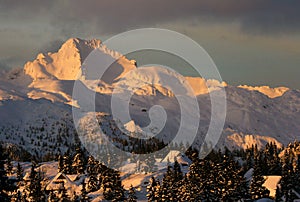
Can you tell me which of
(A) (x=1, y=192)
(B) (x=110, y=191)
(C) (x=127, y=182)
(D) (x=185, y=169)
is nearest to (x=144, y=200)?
(B) (x=110, y=191)

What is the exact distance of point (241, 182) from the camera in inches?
4405

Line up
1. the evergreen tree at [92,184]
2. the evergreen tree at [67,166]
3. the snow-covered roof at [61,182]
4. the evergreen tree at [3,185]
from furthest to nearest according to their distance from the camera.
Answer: the evergreen tree at [67,166]
the snow-covered roof at [61,182]
the evergreen tree at [92,184]
the evergreen tree at [3,185]

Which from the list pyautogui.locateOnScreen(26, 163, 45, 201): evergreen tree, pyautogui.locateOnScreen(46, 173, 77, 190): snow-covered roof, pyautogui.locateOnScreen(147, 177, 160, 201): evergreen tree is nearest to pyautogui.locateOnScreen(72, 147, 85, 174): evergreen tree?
pyautogui.locateOnScreen(46, 173, 77, 190): snow-covered roof

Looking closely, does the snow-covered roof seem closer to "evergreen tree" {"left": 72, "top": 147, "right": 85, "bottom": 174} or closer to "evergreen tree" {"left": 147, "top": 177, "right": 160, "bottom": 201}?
"evergreen tree" {"left": 72, "top": 147, "right": 85, "bottom": 174}

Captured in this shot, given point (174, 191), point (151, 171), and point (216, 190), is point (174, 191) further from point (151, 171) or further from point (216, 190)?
point (151, 171)

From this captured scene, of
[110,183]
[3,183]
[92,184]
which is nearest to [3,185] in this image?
[3,183]

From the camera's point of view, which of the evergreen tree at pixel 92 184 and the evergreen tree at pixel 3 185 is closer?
the evergreen tree at pixel 3 185

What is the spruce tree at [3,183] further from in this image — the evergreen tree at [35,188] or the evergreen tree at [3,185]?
the evergreen tree at [35,188]

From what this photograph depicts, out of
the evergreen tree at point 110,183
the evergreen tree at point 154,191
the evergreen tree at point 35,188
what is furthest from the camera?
the evergreen tree at point 110,183

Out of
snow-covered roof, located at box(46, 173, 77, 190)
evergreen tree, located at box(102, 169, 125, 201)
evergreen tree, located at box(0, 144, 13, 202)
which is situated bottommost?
evergreen tree, located at box(0, 144, 13, 202)

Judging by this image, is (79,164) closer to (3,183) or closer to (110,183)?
(110,183)

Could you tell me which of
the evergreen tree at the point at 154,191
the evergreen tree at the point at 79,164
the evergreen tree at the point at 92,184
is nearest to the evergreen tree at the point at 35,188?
the evergreen tree at the point at 154,191

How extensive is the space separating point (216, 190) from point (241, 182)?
224 inches

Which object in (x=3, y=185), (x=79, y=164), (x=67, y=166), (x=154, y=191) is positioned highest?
(x=67, y=166)
